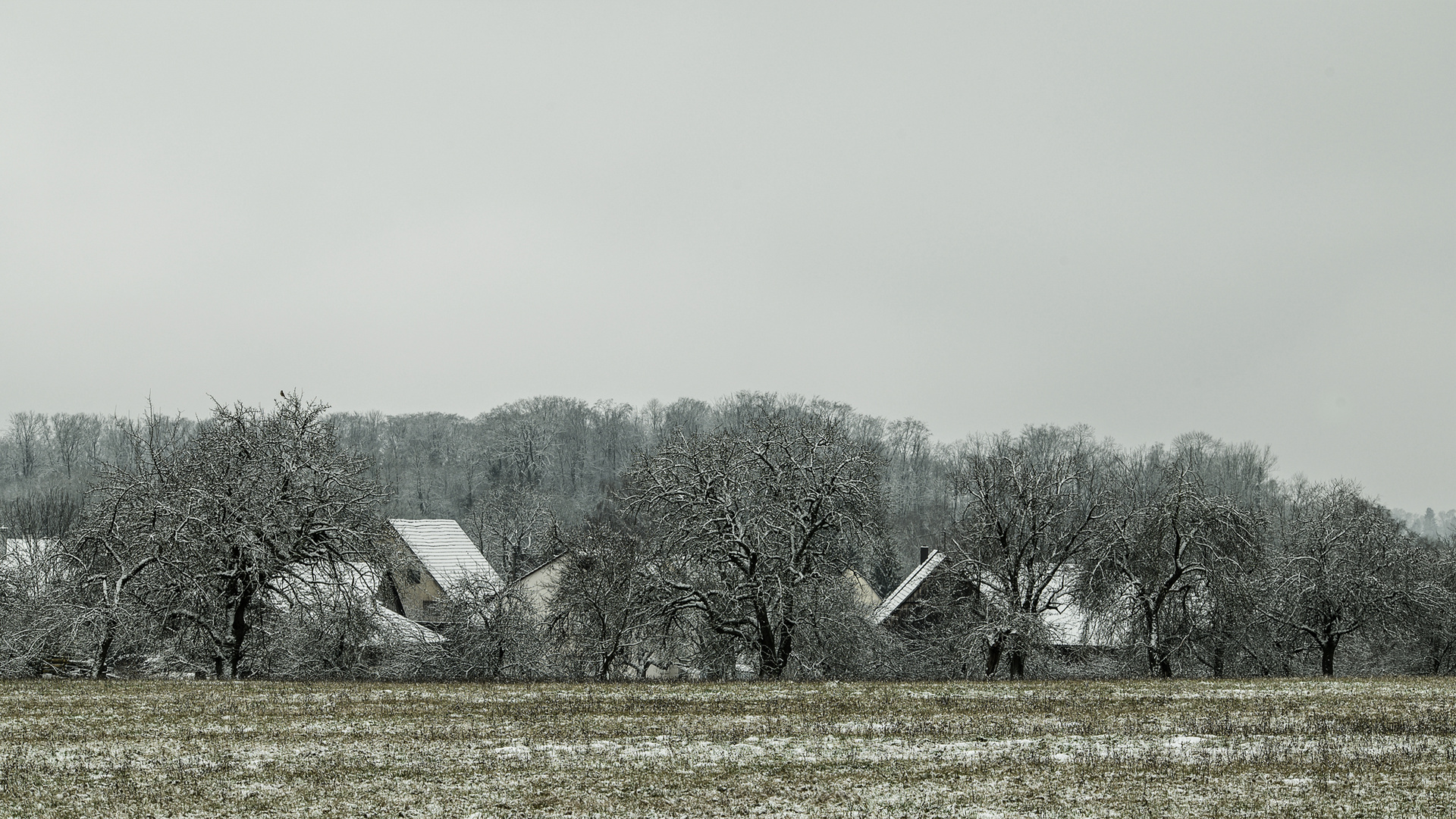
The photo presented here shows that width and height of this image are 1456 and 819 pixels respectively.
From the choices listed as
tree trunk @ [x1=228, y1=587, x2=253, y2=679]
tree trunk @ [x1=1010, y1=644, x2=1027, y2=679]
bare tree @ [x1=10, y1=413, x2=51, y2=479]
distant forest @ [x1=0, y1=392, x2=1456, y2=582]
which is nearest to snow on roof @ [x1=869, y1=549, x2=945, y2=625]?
tree trunk @ [x1=1010, y1=644, x2=1027, y2=679]

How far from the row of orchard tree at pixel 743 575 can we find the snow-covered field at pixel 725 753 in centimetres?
869

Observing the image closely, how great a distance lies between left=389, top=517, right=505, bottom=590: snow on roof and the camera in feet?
200

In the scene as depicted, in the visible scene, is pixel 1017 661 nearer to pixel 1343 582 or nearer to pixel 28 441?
pixel 1343 582

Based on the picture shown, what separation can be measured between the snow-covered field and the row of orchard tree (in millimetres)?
8687

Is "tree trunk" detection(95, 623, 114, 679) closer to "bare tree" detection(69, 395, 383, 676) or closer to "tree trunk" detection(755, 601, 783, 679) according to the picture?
"bare tree" detection(69, 395, 383, 676)

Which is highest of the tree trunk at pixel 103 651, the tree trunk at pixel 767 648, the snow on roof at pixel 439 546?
the snow on roof at pixel 439 546

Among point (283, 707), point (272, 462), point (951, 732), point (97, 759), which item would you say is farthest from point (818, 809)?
point (272, 462)

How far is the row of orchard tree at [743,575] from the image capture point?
3062 cm

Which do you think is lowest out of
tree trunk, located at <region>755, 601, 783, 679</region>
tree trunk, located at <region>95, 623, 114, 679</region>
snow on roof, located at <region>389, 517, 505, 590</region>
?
tree trunk, located at <region>95, 623, 114, 679</region>

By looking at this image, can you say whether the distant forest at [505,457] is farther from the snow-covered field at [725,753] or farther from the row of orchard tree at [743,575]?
the snow-covered field at [725,753]

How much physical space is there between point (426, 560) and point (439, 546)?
182 centimetres

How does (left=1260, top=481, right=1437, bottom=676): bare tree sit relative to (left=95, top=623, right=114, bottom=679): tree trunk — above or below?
above

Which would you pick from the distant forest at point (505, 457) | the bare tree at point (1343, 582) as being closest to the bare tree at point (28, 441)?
the distant forest at point (505, 457)

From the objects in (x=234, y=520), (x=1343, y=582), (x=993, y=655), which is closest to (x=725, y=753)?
(x=234, y=520)
